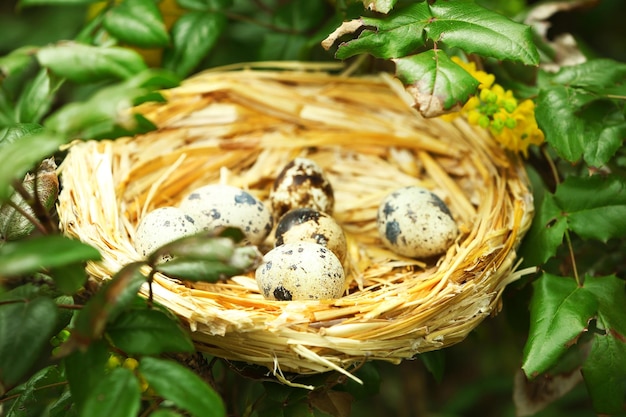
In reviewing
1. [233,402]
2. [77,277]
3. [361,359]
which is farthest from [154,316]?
[233,402]

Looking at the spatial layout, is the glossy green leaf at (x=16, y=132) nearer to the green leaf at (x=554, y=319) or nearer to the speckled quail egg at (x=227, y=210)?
the speckled quail egg at (x=227, y=210)

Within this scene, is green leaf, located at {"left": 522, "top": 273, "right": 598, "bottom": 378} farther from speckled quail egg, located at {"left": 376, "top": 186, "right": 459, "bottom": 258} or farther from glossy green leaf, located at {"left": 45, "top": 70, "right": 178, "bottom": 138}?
glossy green leaf, located at {"left": 45, "top": 70, "right": 178, "bottom": 138}

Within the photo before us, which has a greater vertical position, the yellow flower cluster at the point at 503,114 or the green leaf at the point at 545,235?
the yellow flower cluster at the point at 503,114

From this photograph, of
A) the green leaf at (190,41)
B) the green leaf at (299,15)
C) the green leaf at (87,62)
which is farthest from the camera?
the green leaf at (299,15)

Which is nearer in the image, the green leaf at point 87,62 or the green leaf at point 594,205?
the green leaf at point 87,62

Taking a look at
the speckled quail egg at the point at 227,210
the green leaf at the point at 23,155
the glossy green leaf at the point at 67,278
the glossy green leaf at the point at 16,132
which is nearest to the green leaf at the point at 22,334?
the glossy green leaf at the point at 67,278

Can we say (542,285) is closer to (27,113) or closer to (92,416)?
(92,416)
